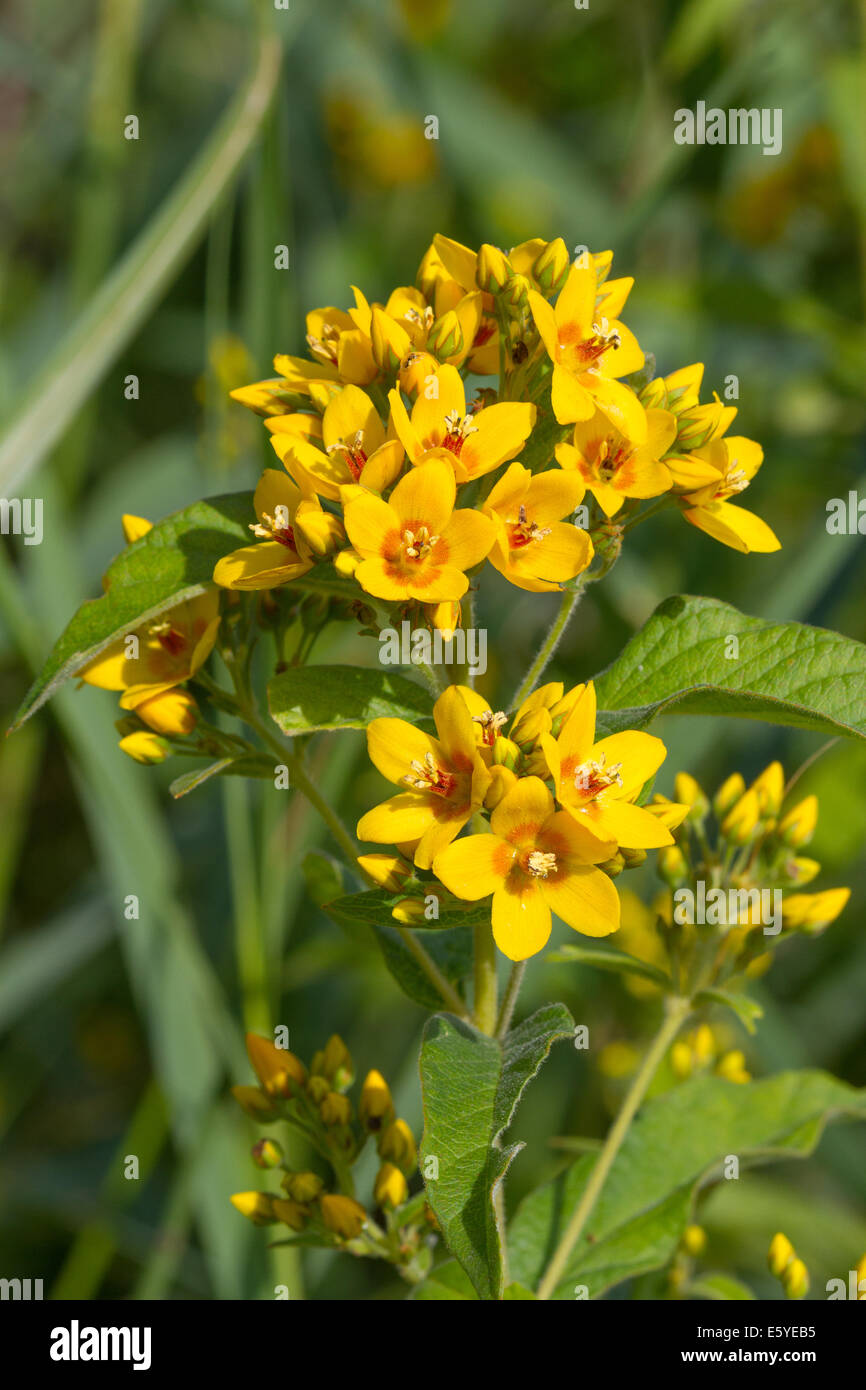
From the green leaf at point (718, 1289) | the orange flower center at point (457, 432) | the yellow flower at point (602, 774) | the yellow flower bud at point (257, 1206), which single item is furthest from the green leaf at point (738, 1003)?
the orange flower center at point (457, 432)

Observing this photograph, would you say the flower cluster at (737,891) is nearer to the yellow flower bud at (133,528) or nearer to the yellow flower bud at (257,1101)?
the yellow flower bud at (257,1101)

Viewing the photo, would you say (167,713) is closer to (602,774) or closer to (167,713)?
(167,713)

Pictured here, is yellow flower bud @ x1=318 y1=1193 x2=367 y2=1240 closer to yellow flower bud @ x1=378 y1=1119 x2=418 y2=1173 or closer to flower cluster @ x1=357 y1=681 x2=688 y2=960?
yellow flower bud @ x1=378 y1=1119 x2=418 y2=1173

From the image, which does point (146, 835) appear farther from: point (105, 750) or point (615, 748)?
point (615, 748)

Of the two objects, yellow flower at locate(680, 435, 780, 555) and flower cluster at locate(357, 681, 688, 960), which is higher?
yellow flower at locate(680, 435, 780, 555)

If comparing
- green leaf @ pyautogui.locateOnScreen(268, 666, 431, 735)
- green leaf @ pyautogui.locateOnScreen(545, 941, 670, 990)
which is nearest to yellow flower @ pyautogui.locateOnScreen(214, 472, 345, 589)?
green leaf @ pyautogui.locateOnScreen(268, 666, 431, 735)
